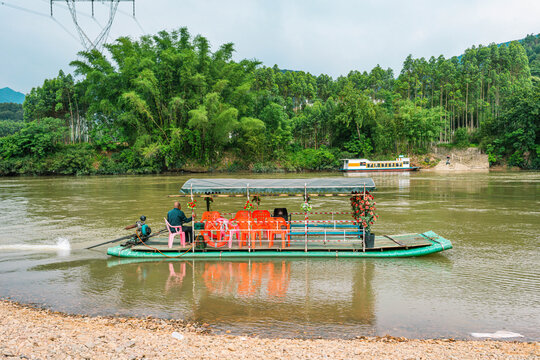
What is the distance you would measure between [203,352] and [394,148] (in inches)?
2615

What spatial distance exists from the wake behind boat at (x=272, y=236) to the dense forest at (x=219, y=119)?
1623 inches

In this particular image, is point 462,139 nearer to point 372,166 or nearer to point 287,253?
point 372,166

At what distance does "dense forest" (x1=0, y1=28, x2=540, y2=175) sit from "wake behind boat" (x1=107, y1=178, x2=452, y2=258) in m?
41.2

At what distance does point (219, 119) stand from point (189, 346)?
49.1 metres

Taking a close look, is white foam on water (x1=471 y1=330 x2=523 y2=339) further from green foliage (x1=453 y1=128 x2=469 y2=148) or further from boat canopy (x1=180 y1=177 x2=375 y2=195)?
green foliage (x1=453 y1=128 x2=469 y2=148)

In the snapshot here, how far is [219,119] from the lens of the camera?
176 feet

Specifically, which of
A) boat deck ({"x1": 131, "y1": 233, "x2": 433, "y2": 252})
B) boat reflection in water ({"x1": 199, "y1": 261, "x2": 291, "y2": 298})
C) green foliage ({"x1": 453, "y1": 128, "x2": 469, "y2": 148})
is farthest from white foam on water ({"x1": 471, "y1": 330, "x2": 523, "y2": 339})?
green foliage ({"x1": 453, "y1": 128, "x2": 469, "y2": 148})

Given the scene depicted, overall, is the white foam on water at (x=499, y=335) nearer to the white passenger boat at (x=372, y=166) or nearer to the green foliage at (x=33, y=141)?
the white passenger boat at (x=372, y=166)

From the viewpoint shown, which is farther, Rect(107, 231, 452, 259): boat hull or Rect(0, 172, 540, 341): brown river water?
Rect(107, 231, 452, 259): boat hull

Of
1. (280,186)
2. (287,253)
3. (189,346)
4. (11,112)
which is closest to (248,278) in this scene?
(287,253)

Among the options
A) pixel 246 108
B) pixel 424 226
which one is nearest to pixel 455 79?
pixel 246 108

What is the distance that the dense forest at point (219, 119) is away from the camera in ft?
177

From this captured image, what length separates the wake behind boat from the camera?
11398 mm

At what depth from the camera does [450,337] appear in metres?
6.73
